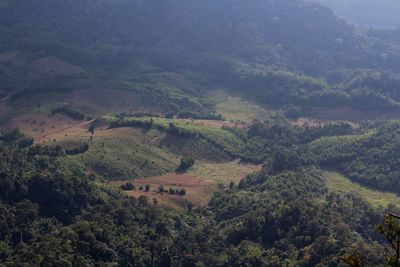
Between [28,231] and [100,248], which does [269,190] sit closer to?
[100,248]

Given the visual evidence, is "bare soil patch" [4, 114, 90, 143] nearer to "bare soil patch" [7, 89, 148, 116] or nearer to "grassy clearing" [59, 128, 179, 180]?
"grassy clearing" [59, 128, 179, 180]

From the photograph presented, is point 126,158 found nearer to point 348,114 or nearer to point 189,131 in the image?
point 189,131

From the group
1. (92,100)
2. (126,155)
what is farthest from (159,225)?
(92,100)

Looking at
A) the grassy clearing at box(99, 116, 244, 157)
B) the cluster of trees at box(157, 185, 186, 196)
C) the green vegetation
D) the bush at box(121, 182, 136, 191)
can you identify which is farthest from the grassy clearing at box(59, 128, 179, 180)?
the cluster of trees at box(157, 185, 186, 196)

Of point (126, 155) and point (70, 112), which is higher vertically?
point (126, 155)

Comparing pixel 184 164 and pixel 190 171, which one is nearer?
pixel 190 171

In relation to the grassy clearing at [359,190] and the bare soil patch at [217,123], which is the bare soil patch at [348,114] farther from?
the grassy clearing at [359,190]
